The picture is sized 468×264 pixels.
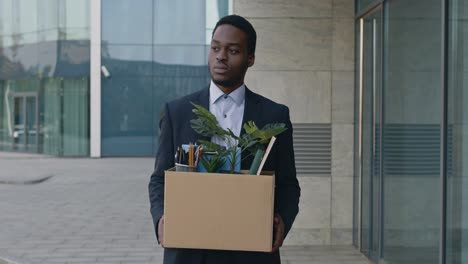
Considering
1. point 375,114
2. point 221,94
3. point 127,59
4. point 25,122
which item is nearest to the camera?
point 221,94

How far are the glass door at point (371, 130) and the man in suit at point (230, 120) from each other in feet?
16.5

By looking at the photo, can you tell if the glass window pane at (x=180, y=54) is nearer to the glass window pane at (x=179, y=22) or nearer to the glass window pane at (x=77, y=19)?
the glass window pane at (x=179, y=22)

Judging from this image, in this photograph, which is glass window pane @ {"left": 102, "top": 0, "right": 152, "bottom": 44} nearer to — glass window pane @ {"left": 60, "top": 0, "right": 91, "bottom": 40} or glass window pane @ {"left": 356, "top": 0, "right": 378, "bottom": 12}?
glass window pane @ {"left": 60, "top": 0, "right": 91, "bottom": 40}

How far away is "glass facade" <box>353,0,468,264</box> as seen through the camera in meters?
5.15

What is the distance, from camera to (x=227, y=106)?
259cm

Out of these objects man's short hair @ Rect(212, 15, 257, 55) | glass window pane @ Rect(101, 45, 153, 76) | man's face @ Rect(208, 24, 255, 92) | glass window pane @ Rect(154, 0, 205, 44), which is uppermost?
glass window pane @ Rect(154, 0, 205, 44)

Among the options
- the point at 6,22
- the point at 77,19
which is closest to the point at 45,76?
the point at 77,19

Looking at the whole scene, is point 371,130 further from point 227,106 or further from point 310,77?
point 227,106

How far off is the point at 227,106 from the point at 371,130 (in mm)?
5422

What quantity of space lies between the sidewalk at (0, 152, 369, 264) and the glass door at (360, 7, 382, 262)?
364mm

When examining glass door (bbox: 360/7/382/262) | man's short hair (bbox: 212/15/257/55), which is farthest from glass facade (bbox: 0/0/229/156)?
man's short hair (bbox: 212/15/257/55)

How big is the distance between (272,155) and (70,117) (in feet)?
88.6

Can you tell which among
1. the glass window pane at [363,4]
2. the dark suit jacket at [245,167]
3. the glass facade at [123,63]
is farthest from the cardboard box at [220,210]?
the glass facade at [123,63]

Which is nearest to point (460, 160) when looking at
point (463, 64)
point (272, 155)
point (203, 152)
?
point (463, 64)
